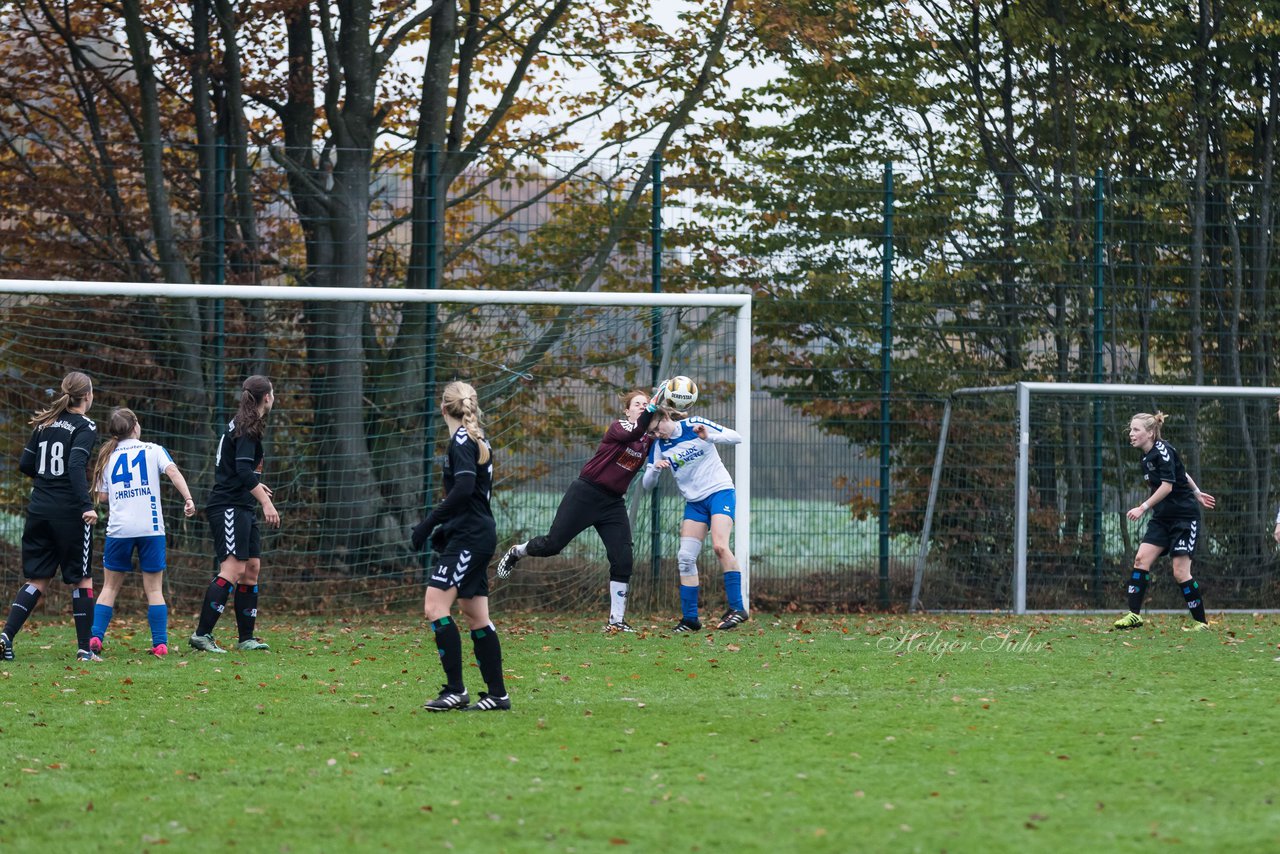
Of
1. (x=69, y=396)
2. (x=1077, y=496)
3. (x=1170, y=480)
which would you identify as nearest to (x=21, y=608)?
(x=69, y=396)

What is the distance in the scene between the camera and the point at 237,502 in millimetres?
10352

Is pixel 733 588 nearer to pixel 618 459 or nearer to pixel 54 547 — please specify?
pixel 618 459

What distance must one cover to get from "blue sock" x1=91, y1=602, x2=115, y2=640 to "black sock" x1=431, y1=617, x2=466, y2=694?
350 cm

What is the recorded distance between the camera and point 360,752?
662 cm

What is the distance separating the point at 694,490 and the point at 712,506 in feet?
0.64

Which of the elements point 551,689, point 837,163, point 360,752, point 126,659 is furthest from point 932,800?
point 837,163

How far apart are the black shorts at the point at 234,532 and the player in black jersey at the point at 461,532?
123 inches

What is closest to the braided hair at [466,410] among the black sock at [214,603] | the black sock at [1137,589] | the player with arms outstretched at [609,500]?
the black sock at [214,603]

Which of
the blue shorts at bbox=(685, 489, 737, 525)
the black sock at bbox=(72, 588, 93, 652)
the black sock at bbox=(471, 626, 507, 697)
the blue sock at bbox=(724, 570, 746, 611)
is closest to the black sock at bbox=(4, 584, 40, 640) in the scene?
the black sock at bbox=(72, 588, 93, 652)

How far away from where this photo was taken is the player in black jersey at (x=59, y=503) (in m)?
9.76

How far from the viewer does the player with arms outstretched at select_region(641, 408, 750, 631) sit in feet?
38.4

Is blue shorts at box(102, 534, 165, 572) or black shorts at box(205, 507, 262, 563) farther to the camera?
black shorts at box(205, 507, 262, 563)

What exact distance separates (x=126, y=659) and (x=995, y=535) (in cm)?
854

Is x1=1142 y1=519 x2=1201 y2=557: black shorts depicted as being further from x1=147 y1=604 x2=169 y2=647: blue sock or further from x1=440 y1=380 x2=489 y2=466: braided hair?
x1=147 y1=604 x2=169 y2=647: blue sock
